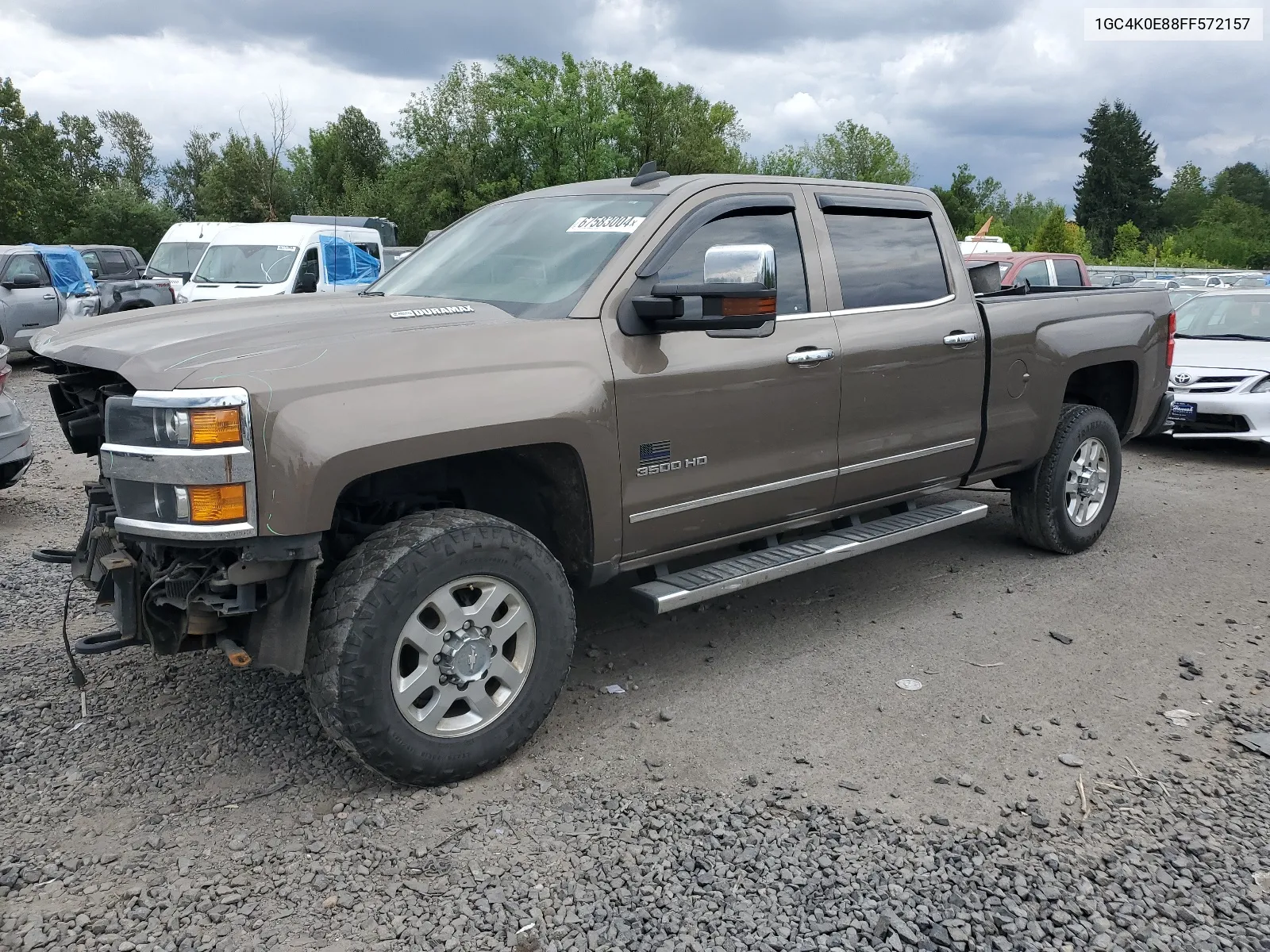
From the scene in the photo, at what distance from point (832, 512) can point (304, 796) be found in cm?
252

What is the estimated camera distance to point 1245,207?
234 feet

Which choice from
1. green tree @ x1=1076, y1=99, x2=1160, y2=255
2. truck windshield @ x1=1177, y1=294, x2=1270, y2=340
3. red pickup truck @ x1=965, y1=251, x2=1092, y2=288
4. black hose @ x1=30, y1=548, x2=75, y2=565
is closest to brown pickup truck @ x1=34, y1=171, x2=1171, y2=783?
black hose @ x1=30, y1=548, x2=75, y2=565

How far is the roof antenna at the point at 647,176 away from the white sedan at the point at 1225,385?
617 cm

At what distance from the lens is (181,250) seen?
18875mm

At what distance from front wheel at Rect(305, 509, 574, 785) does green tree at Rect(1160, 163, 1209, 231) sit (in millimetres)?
87762

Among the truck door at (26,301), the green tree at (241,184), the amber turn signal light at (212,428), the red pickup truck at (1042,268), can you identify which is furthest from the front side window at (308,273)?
the green tree at (241,184)

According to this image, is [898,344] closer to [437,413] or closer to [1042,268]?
[437,413]

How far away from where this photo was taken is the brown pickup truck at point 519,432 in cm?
296

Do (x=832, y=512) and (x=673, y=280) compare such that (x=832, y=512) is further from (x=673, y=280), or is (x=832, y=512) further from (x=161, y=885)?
(x=161, y=885)

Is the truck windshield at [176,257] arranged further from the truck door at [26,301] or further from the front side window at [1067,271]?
the front side window at [1067,271]

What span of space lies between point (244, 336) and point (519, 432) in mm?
909

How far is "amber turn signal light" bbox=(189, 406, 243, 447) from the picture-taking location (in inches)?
111

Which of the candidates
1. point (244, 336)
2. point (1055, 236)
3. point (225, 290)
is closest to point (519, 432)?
point (244, 336)

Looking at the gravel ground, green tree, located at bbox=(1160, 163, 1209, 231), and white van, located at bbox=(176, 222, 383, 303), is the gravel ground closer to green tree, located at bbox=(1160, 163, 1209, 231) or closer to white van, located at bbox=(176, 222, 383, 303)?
white van, located at bbox=(176, 222, 383, 303)
